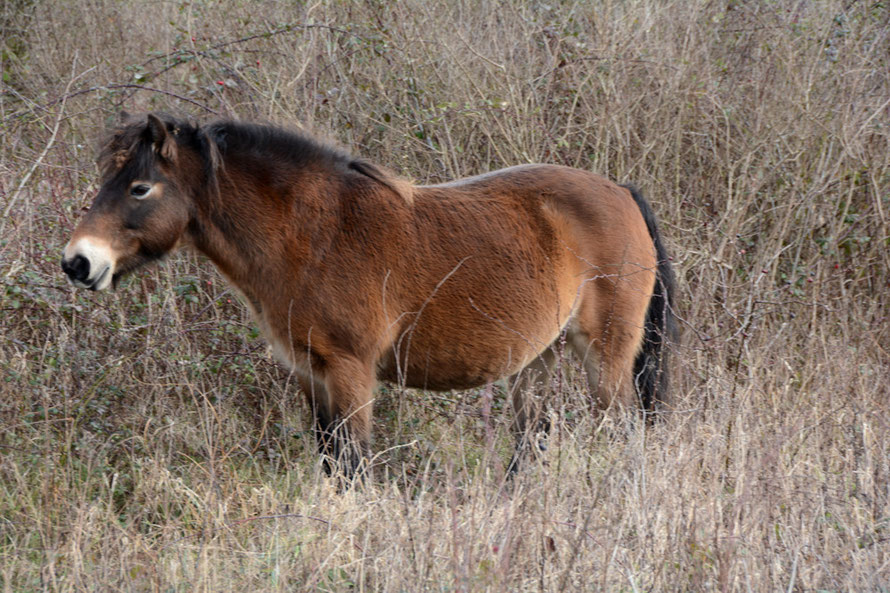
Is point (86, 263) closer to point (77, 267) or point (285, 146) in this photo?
point (77, 267)

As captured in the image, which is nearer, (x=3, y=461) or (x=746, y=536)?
(x=746, y=536)

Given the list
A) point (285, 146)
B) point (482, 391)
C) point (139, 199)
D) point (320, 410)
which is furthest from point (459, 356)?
point (139, 199)

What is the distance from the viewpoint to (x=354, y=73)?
661 cm

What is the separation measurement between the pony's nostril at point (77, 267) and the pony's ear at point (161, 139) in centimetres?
62

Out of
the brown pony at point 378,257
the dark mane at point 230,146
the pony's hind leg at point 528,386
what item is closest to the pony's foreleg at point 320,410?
the brown pony at point 378,257

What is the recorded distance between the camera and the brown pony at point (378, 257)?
400 cm

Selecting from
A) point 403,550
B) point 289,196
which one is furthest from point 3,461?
point 403,550

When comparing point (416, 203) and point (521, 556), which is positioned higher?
point (416, 203)

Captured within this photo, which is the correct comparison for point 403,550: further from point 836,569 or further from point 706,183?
point 706,183

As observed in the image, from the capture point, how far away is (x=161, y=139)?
3953 mm

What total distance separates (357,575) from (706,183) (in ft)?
15.8

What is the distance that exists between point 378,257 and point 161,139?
117 centimetres

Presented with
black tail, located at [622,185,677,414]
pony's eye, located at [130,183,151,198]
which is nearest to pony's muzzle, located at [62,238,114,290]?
pony's eye, located at [130,183,151,198]

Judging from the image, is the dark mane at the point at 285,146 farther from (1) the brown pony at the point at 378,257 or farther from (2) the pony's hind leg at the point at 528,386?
(2) the pony's hind leg at the point at 528,386
